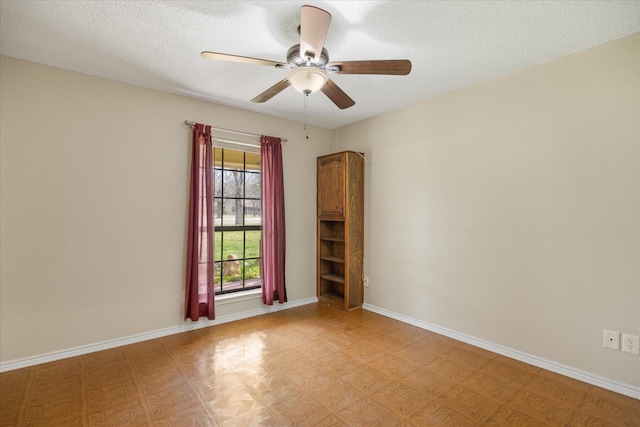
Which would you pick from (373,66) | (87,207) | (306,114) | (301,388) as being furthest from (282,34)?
(301,388)

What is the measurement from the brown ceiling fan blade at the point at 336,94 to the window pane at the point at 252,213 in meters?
1.87

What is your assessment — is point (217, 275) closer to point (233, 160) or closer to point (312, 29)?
point (233, 160)

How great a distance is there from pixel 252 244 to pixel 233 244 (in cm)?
25

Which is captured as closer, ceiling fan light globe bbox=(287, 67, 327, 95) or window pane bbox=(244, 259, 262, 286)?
ceiling fan light globe bbox=(287, 67, 327, 95)

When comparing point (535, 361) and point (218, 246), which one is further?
point (218, 246)

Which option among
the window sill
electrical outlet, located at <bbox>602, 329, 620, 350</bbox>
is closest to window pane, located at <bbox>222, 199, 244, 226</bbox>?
the window sill

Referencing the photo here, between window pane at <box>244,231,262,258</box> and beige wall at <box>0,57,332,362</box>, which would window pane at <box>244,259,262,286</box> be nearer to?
window pane at <box>244,231,262,258</box>

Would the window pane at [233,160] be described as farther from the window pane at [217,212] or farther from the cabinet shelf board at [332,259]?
the cabinet shelf board at [332,259]

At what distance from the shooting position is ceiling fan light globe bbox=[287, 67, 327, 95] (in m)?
1.82

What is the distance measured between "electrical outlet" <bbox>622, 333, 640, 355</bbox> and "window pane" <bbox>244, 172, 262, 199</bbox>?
11.6ft

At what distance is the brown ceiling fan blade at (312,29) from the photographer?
1565mm

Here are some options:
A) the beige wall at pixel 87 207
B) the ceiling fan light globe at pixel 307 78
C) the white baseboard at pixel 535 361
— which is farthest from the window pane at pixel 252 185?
the white baseboard at pixel 535 361

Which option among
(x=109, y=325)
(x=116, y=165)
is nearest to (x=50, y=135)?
(x=116, y=165)

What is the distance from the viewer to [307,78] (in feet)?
6.07
